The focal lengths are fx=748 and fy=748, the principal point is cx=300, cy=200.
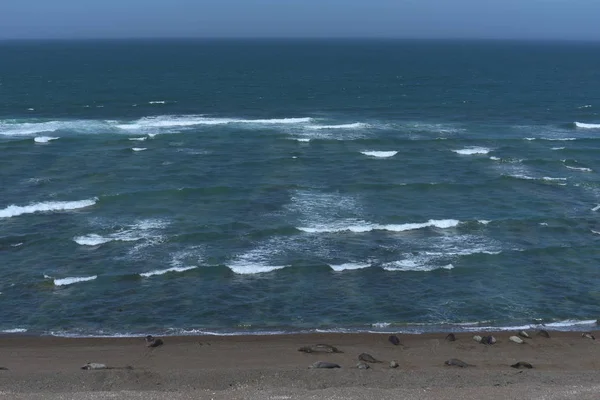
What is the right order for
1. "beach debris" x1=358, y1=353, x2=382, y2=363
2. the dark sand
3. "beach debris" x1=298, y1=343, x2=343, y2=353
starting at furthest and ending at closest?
"beach debris" x1=298, y1=343, x2=343, y2=353
"beach debris" x1=358, y1=353, x2=382, y2=363
the dark sand

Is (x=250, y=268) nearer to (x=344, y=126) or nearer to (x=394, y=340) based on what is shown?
(x=394, y=340)

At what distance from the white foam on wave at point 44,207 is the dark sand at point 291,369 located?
16.0 m

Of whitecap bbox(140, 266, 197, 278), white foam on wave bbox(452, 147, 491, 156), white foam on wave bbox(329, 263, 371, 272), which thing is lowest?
whitecap bbox(140, 266, 197, 278)

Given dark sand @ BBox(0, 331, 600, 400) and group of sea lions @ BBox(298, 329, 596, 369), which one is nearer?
dark sand @ BBox(0, 331, 600, 400)

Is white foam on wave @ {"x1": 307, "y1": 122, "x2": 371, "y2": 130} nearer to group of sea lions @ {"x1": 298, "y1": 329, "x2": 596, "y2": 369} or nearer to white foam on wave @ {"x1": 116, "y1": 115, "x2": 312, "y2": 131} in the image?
white foam on wave @ {"x1": 116, "y1": 115, "x2": 312, "y2": 131}

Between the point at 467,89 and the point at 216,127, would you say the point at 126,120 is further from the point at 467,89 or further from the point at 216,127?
the point at 467,89

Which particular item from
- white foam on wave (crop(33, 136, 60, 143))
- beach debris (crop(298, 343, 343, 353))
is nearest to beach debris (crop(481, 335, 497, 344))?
beach debris (crop(298, 343, 343, 353))

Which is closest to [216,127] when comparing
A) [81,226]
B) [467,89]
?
[81,226]

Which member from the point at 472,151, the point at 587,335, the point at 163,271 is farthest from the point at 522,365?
the point at 472,151

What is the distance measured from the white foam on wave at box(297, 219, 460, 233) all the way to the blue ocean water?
142 mm

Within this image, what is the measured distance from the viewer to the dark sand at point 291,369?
24.6 meters

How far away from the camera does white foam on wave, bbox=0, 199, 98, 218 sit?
4538 centimetres

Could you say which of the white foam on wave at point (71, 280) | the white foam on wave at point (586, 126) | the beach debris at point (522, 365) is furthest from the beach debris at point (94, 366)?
the white foam on wave at point (586, 126)

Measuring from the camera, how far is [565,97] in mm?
95438
